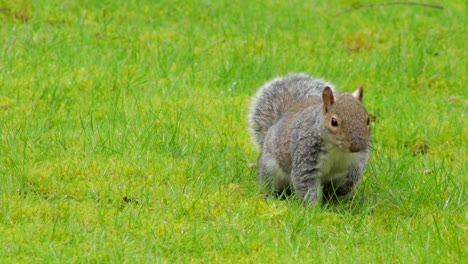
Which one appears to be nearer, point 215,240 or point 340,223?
point 215,240

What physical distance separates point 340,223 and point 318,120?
52 centimetres

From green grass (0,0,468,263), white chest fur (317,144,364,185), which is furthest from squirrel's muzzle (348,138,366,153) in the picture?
green grass (0,0,468,263)

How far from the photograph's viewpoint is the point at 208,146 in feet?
16.8

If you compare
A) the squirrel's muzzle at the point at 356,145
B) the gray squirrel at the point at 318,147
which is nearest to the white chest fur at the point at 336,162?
the gray squirrel at the point at 318,147

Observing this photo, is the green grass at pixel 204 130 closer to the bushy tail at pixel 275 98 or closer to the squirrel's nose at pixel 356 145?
the bushy tail at pixel 275 98

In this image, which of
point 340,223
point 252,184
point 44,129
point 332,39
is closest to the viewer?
point 340,223

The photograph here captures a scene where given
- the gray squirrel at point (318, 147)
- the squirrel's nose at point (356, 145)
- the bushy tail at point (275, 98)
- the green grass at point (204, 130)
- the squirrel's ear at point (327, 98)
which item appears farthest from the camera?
the bushy tail at point (275, 98)

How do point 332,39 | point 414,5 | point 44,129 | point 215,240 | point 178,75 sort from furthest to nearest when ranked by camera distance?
point 414,5 → point 332,39 → point 178,75 → point 44,129 → point 215,240

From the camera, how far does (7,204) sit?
4035mm

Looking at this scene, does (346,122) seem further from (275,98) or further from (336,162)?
(275,98)

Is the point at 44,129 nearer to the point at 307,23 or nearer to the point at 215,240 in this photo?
the point at 215,240

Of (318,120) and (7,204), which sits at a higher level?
(318,120)

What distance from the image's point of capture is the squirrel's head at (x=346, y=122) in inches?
161

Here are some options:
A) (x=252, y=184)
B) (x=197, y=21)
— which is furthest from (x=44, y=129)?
(x=197, y=21)
